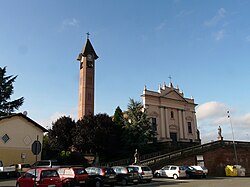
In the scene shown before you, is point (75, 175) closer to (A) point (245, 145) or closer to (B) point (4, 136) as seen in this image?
(B) point (4, 136)

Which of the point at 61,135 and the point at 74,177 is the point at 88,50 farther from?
the point at 74,177

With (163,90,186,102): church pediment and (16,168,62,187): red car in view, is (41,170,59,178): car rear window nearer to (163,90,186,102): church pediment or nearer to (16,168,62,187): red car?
Result: (16,168,62,187): red car

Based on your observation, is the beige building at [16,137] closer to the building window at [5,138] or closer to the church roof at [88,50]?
the building window at [5,138]

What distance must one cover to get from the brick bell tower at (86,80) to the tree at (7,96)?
11.7 meters

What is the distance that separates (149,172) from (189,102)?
3234cm

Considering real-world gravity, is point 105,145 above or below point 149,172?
above

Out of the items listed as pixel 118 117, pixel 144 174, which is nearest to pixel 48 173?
pixel 144 174

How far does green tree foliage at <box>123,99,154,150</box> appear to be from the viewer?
3641 cm

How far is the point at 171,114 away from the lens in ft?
159

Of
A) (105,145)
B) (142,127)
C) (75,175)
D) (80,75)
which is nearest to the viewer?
(75,175)

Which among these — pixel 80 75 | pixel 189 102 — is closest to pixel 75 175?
pixel 80 75

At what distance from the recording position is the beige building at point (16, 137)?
29.9 meters

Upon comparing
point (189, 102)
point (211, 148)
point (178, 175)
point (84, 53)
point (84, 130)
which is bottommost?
point (178, 175)

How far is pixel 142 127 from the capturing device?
3744 cm
